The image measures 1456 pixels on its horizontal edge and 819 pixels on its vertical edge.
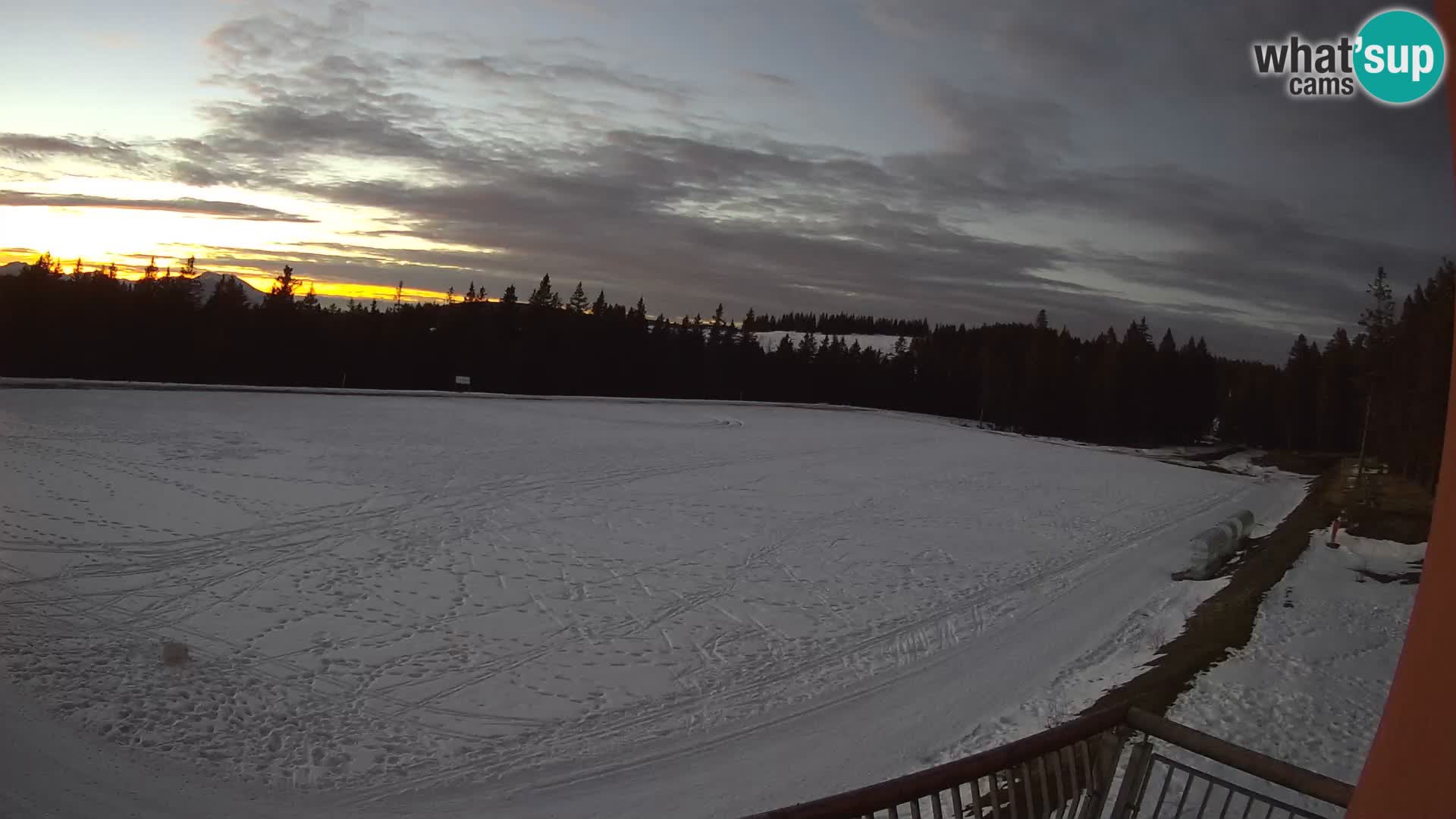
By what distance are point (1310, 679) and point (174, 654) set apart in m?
11.9

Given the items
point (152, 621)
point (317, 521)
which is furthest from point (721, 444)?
point (152, 621)

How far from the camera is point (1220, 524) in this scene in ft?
61.3

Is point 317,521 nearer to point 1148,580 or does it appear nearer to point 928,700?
point 928,700

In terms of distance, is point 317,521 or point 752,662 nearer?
point 752,662

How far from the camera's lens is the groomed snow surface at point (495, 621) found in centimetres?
682

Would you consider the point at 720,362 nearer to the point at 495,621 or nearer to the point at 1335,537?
the point at 1335,537

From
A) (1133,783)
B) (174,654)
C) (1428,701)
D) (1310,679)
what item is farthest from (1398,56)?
(174,654)

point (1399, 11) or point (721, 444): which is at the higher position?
point (1399, 11)

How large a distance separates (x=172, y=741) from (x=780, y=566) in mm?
8673

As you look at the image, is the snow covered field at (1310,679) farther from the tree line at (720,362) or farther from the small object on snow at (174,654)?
the tree line at (720,362)

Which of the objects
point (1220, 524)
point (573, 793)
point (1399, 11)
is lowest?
point (573, 793)

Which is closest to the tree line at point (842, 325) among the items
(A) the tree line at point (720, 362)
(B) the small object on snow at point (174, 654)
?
(A) the tree line at point (720, 362)

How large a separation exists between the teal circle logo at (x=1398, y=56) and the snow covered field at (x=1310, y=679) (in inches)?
222

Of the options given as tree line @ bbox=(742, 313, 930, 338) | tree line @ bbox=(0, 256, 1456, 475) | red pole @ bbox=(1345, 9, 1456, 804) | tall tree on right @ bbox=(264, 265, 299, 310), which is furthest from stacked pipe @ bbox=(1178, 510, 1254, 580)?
tree line @ bbox=(742, 313, 930, 338)
